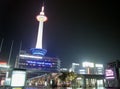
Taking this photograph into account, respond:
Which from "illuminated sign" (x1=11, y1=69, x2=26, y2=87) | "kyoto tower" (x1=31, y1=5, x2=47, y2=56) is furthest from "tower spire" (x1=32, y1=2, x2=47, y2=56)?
"illuminated sign" (x1=11, y1=69, x2=26, y2=87)

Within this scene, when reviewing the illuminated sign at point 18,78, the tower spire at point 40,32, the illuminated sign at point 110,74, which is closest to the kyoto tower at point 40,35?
the tower spire at point 40,32

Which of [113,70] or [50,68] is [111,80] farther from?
[50,68]

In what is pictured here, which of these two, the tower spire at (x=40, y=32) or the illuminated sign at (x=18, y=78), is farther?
the tower spire at (x=40, y=32)

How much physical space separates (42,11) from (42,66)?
43.7 meters

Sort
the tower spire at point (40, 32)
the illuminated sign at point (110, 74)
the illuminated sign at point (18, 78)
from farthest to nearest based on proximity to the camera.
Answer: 1. the tower spire at point (40, 32)
2. the illuminated sign at point (110, 74)
3. the illuminated sign at point (18, 78)

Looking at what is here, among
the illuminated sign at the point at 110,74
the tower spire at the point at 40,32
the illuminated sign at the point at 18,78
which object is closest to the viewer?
the illuminated sign at the point at 18,78

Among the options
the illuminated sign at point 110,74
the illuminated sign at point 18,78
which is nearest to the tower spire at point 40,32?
the illuminated sign at point 110,74

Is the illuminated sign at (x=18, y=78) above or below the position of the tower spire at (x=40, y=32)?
below

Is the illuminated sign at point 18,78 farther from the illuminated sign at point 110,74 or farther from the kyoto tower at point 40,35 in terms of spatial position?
the kyoto tower at point 40,35

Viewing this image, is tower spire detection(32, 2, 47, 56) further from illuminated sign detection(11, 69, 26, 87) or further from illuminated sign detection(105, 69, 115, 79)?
illuminated sign detection(11, 69, 26, 87)

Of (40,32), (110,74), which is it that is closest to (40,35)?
(40,32)

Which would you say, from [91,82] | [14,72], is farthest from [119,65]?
[14,72]

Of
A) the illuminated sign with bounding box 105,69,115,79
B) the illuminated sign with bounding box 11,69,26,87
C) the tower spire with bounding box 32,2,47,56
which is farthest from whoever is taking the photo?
the tower spire with bounding box 32,2,47,56

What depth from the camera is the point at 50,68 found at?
397 feet
